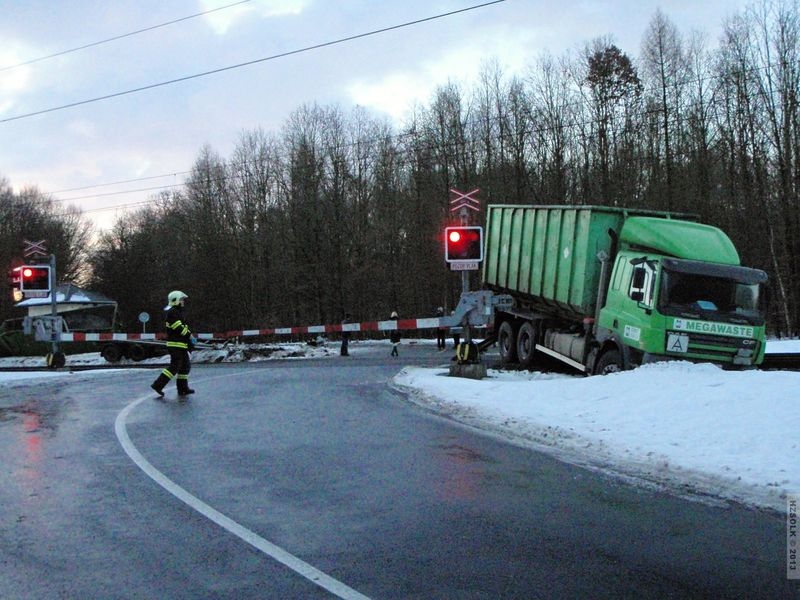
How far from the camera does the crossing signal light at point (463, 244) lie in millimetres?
13844

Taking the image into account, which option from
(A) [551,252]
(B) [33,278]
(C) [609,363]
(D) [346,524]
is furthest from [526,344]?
(B) [33,278]

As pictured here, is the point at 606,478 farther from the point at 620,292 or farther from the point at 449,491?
the point at 620,292

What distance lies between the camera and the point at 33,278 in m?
21.6

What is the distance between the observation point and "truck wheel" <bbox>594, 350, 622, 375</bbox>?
13845 millimetres

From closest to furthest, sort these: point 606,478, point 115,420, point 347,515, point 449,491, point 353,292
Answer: point 347,515
point 449,491
point 606,478
point 115,420
point 353,292

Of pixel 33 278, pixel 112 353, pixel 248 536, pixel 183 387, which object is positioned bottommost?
pixel 112 353

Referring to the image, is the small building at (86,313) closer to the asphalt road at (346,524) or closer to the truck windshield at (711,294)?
the asphalt road at (346,524)

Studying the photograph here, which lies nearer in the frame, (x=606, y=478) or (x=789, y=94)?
(x=606, y=478)

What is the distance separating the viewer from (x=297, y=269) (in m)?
48.1

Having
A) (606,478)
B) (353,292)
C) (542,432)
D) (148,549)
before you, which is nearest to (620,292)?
(542,432)

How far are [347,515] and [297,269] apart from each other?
4330cm

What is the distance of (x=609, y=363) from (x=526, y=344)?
4714 millimetres

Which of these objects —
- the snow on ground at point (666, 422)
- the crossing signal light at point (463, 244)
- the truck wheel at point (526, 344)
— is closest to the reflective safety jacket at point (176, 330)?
the snow on ground at point (666, 422)

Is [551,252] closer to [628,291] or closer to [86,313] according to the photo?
[628,291]
